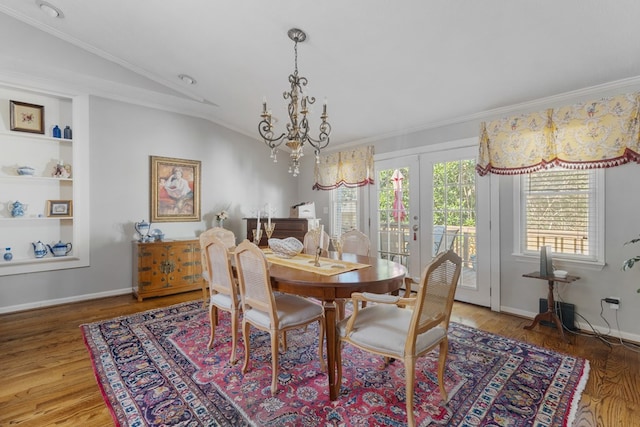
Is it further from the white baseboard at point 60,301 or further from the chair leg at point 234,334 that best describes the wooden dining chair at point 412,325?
the white baseboard at point 60,301

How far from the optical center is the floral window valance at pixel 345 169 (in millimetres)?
4809

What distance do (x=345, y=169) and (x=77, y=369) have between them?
407 centimetres

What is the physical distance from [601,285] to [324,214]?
373 centimetres

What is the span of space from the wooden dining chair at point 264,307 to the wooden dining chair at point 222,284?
6.7 inches

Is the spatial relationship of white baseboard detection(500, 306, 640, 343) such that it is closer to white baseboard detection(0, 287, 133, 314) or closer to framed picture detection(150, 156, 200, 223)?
framed picture detection(150, 156, 200, 223)

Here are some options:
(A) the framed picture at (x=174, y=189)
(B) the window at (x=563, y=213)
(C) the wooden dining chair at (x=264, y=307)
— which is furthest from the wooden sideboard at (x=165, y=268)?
(B) the window at (x=563, y=213)

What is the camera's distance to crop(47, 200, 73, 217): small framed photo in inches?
151

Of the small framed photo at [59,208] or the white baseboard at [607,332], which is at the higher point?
the small framed photo at [59,208]

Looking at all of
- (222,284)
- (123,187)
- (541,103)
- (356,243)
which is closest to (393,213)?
(356,243)

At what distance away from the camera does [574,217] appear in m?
3.06

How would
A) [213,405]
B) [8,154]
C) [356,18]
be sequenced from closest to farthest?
[213,405] → [356,18] → [8,154]

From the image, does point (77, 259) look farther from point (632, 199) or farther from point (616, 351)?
point (632, 199)

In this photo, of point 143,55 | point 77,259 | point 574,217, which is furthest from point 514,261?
point 77,259

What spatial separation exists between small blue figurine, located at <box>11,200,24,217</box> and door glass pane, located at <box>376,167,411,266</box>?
4.52 metres
